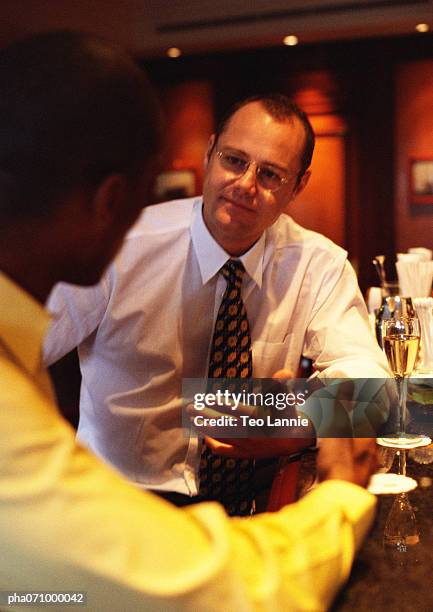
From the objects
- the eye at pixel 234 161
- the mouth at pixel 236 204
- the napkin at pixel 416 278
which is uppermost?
the eye at pixel 234 161

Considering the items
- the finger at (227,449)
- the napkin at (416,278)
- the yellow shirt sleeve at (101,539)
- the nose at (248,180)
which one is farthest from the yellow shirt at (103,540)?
the napkin at (416,278)

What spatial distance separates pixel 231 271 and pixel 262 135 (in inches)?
12.1

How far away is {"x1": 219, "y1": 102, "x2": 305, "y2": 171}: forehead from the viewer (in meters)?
1.55

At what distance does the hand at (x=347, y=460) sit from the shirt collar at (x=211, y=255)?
725mm

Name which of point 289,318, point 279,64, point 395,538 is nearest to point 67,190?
point 395,538

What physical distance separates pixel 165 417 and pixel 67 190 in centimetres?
105

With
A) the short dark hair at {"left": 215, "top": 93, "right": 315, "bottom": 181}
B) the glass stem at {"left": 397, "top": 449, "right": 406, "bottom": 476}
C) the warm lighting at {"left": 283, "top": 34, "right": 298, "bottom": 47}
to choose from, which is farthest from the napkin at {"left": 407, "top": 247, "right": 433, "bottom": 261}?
the warm lighting at {"left": 283, "top": 34, "right": 298, "bottom": 47}

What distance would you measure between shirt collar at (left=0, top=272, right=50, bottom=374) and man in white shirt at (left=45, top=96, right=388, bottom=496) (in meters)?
0.84

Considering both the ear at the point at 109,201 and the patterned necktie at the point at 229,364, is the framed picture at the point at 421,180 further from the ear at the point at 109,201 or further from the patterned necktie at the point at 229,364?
the ear at the point at 109,201

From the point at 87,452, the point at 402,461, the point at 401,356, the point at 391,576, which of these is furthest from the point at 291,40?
the point at 87,452

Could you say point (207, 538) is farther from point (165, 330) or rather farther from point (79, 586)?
point (165, 330)

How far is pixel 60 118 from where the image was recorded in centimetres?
55

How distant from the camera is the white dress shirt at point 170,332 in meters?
1.50

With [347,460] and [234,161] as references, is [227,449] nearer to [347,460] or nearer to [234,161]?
[347,460]
